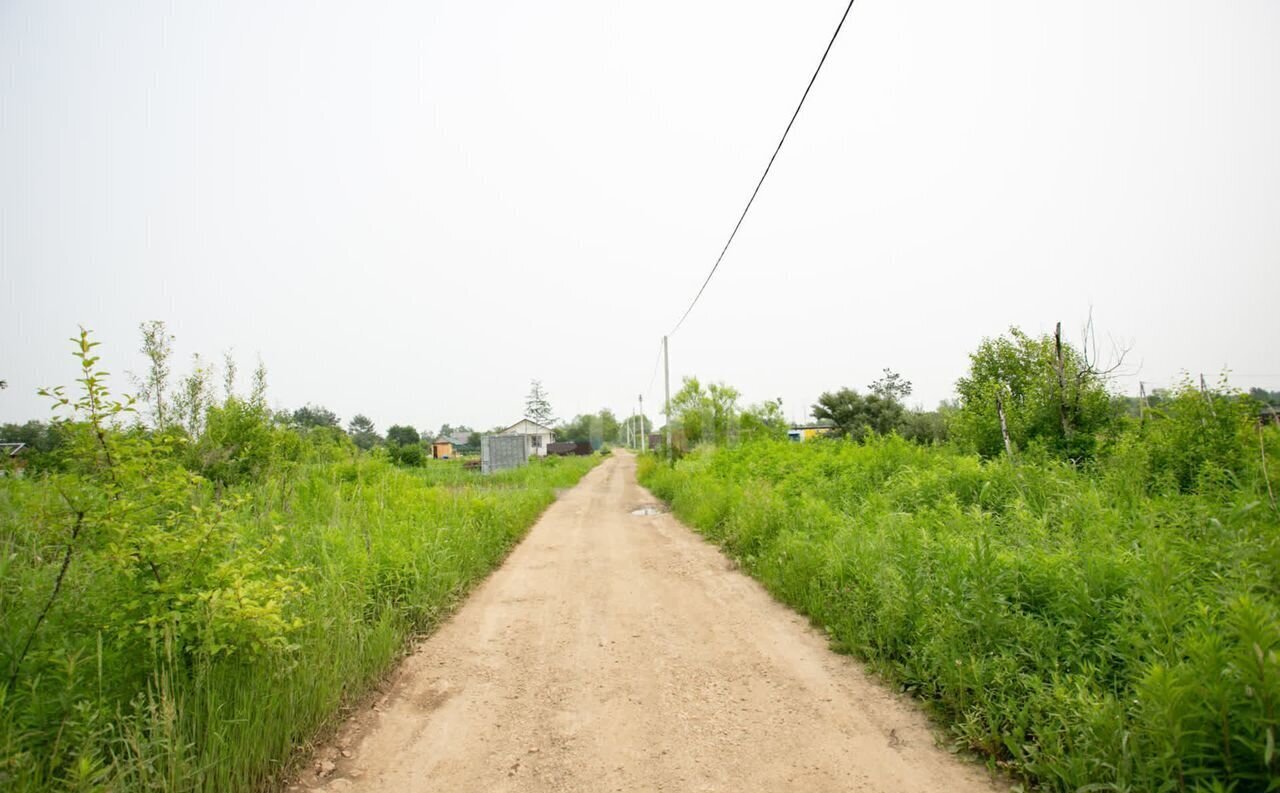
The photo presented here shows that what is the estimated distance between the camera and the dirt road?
2936 millimetres

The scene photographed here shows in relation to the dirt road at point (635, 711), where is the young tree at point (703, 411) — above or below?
above

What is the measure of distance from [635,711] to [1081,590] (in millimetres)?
2895

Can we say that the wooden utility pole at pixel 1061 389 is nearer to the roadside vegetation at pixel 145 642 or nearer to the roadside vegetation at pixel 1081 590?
the roadside vegetation at pixel 1081 590

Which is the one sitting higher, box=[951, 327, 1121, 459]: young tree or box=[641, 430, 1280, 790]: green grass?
box=[951, 327, 1121, 459]: young tree

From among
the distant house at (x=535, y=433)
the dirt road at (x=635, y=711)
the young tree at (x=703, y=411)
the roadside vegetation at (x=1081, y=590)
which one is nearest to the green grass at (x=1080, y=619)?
the roadside vegetation at (x=1081, y=590)

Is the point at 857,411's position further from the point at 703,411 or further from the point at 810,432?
the point at 703,411

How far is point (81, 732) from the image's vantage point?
2.42m

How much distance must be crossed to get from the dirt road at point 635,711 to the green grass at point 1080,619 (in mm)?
343

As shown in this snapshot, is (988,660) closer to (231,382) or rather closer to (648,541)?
(648,541)

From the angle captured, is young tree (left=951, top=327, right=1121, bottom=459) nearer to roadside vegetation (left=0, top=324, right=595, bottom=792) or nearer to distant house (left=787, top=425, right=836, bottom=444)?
distant house (left=787, top=425, right=836, bottom=444)

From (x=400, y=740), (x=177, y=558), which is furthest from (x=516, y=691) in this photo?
(x=177, y=558)

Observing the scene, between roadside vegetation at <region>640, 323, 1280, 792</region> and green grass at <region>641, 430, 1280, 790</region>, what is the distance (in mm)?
14

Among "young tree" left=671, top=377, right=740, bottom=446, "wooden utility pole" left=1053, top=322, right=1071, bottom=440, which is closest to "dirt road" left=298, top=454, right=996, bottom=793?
"wooden utility pole" left=1053, top=322, right=1071, bottom=440

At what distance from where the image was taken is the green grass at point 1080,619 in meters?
2.23
